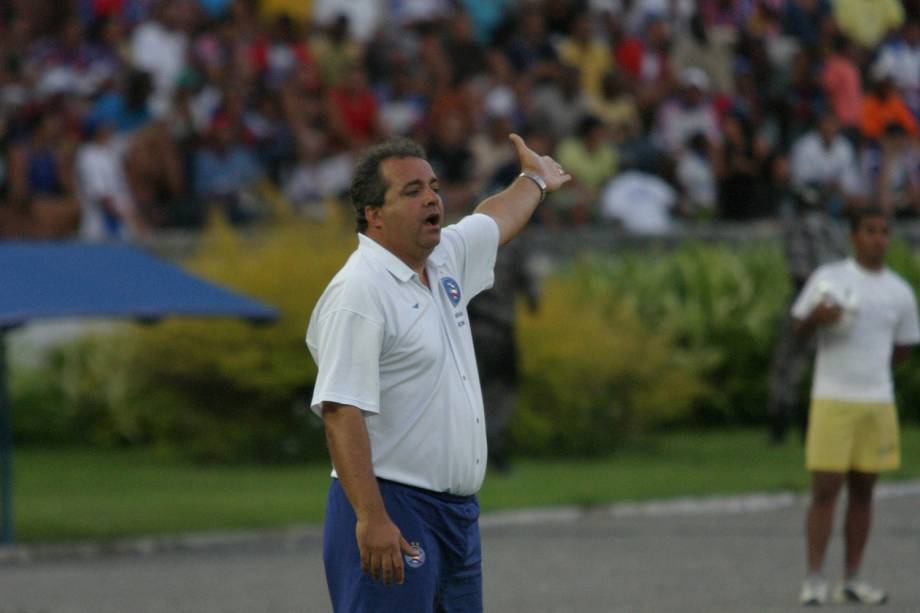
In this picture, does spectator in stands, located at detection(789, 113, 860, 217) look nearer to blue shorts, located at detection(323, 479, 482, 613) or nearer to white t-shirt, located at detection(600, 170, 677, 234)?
white t-shirt, located at detection(600, 170, 677, 234)

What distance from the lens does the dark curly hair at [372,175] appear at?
5293 millimetres

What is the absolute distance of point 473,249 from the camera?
5.71 metres

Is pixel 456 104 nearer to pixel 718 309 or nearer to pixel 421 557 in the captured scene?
pixel 718 309

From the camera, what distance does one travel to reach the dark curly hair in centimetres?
529

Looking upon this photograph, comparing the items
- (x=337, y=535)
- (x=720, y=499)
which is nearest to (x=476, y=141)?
(x=720, y=499)

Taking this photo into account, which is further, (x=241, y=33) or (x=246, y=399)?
(x=241, y=33)

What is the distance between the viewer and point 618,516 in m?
12.3

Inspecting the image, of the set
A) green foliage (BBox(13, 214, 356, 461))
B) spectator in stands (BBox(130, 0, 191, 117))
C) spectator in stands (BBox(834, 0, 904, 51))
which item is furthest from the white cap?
green foliage (BBox(13, 214, 356, 461))

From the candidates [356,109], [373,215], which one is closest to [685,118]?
[356,109]

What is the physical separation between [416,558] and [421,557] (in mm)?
23

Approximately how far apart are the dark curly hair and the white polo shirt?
0.10 m

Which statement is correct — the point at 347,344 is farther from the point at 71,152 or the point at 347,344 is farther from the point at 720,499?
the point at 71,152

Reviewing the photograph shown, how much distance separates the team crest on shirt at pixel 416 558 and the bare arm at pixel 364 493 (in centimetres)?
9

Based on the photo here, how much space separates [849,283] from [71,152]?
1053 centimetres
